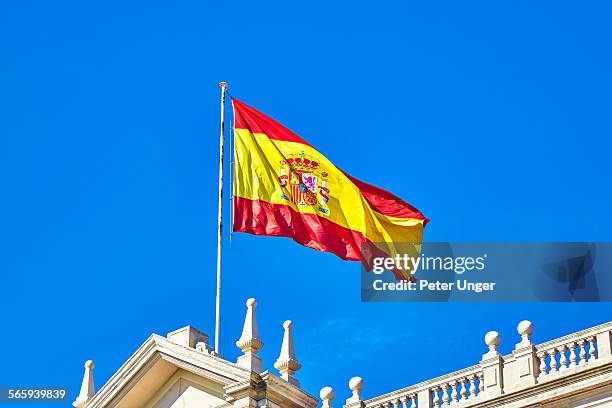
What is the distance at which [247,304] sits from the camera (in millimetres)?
34219

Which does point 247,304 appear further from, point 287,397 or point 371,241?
point 371,241

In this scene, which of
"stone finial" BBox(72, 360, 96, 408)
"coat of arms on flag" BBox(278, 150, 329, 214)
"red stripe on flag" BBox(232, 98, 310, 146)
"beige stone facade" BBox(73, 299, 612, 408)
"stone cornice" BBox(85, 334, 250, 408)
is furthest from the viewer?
"red stripe on flag" BBox(232, 98, 310, 146)

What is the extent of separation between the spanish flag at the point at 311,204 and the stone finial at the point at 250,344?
3683 mm

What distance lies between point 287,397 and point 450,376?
383cm

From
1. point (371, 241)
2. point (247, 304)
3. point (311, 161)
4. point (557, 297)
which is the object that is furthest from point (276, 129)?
point (557, 297)

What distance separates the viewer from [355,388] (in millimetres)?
33562

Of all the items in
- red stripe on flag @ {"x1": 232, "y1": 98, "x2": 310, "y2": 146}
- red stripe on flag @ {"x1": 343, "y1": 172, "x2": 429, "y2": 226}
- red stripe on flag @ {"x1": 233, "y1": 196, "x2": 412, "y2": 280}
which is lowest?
red stripe on flag @ {"x1": 233, "y1": 196, "x2": 412, "y2": 280}

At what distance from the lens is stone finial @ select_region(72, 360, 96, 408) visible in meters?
36.0

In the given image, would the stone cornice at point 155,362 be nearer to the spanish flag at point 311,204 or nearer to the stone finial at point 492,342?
the spanish flag at point 311,204

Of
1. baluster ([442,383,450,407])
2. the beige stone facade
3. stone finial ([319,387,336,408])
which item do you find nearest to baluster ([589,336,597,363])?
the beige stone facade

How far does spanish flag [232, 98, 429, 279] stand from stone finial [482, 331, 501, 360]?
17.4 feet

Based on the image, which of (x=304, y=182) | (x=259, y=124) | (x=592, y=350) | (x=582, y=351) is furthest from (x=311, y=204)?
(x=592, y=350)

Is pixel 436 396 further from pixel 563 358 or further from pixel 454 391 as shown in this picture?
pixel 563 358

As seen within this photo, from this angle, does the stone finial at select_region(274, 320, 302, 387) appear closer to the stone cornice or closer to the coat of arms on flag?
the stone cornice
